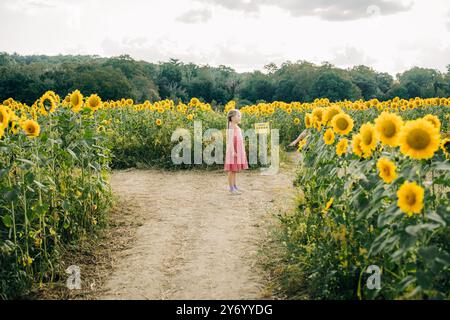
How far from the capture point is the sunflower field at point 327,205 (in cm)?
268

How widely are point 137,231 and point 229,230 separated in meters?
1.07

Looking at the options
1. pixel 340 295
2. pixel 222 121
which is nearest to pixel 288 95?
pixel 222 121

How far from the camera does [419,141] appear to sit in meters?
2.71

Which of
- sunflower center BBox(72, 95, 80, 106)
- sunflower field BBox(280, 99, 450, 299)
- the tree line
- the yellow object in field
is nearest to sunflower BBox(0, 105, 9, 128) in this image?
sunflower center BBox(72, 95, 80, 106)

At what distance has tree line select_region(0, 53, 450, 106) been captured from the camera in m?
39.3

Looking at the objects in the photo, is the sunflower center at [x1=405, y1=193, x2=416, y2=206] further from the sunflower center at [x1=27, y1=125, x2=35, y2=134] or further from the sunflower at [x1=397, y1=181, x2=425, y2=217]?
the sunflower center at [x1=27, y1=125, x2=35, y2=134]

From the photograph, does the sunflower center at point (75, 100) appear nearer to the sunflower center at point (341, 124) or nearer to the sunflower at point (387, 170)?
the sunflower center at point (341, 124)

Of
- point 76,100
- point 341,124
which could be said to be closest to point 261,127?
point 76,100

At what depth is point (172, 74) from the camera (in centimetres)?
5331

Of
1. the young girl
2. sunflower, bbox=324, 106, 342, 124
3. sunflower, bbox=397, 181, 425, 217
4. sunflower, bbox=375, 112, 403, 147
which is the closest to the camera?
sunflower, bbox=397, 181, 425, 217

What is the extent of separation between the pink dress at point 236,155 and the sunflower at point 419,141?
4.78 metres

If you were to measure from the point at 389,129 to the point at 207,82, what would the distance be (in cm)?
4526

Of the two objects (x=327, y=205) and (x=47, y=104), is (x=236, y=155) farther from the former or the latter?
(x=327, y=205)
